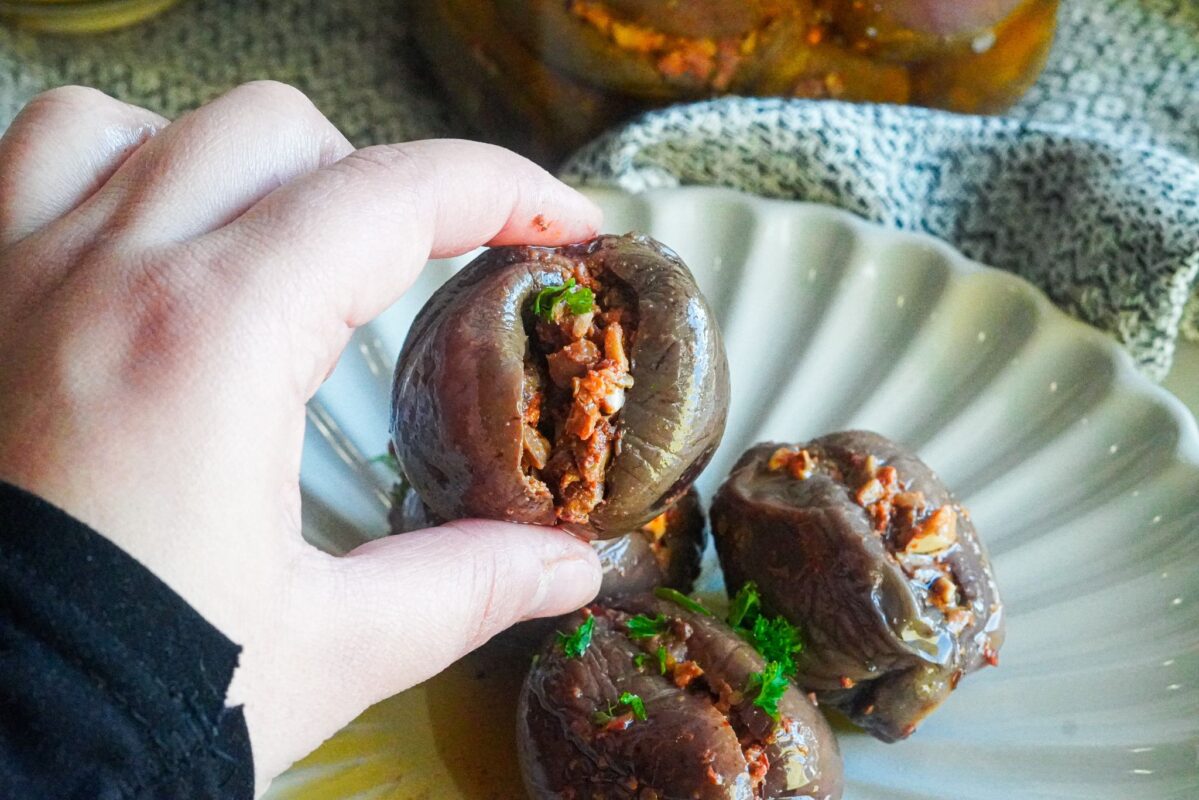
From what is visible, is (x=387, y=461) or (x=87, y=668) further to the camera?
(x=387, y=461)

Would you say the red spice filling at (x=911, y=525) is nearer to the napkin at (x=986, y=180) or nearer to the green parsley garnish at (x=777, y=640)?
the green parsley garnish at (x=777, y=640)

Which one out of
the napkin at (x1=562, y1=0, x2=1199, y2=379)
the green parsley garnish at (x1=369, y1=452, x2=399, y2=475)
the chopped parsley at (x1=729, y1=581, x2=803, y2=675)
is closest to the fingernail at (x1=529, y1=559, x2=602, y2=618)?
the chopped parsley at (x1=729, y1=581, x2=803, y2=675)

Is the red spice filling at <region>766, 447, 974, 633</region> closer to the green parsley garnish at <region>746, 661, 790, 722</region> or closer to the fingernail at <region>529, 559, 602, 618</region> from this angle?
the green parsley garnish at <region>746, 661, 790, 722</region>

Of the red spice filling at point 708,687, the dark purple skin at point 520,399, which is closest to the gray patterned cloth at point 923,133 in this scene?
the dark purple skin at point 520,399

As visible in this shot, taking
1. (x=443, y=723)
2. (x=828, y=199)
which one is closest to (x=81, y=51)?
(x=828, y=199)

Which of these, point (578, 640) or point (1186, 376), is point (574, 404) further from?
point (1186, 376)

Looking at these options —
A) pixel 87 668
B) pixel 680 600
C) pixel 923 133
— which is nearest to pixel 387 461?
pixel 680 600
